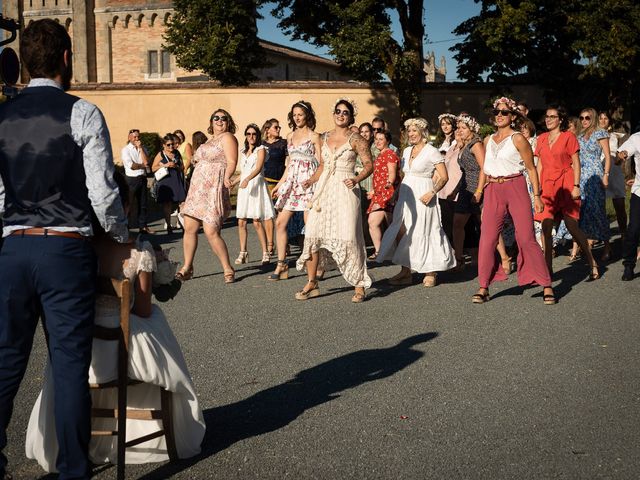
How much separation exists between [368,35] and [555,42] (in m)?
7.36

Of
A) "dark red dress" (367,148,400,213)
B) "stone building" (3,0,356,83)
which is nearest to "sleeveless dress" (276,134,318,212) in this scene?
"dark red dress" (367,148,400,213)

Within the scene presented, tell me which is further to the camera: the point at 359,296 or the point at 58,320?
the point at 359,296

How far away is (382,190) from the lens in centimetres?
1214

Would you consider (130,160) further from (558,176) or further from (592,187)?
(558,176)

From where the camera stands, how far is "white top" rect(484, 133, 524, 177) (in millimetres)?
9516

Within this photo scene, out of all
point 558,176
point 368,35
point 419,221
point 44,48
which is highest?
point 368,35

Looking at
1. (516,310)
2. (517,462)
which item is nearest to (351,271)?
(516,310)

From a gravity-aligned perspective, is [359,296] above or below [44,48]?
below

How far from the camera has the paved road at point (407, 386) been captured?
15.3 ft

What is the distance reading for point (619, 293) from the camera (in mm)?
10164

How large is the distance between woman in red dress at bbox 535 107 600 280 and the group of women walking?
0.02 meters

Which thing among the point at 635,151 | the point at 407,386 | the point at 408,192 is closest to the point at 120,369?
the point at 407,386

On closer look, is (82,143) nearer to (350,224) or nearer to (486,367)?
(486,367)

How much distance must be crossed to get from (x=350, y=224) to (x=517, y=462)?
5162mm
